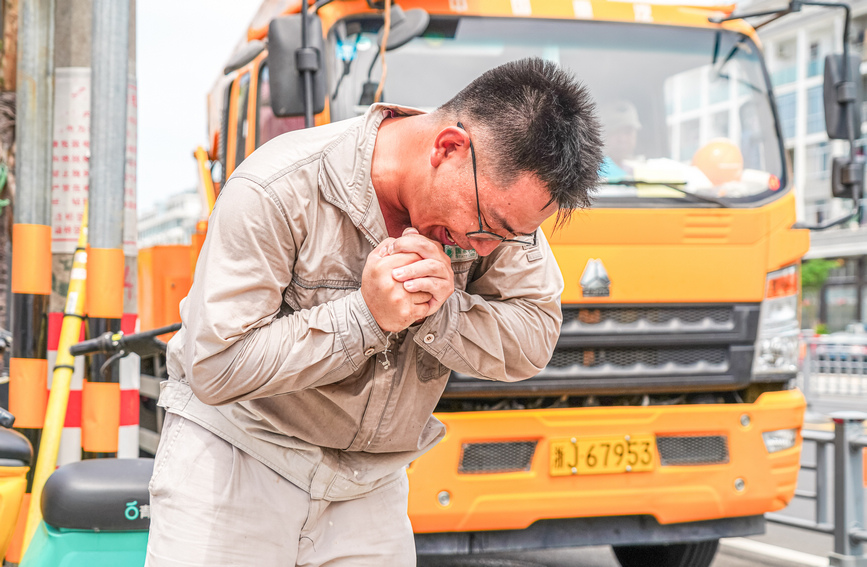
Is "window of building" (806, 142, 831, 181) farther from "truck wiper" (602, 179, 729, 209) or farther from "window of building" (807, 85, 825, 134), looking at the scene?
"truck wiper" (602, 179, 729, 209)

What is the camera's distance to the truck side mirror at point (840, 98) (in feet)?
14.1

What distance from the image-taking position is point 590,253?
373 centimetres

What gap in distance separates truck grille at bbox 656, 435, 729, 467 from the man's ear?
8.41 ft

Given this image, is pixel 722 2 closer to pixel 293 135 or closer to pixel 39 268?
pixel 293 135

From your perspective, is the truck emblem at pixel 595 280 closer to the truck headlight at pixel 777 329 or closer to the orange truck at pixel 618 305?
the orange truck at pixel 618 305

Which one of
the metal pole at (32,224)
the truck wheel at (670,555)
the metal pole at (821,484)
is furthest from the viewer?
the metal pole at (821,484)

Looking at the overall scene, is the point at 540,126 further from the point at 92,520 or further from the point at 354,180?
the point at 92,520

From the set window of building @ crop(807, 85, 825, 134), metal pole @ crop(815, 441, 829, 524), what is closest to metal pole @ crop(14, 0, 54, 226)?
metal pole @ crop(815, 441, 829, 524)

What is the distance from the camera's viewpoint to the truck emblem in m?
3.72

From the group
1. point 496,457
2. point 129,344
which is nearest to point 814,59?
point 496,457

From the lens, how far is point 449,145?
1604 millimetres

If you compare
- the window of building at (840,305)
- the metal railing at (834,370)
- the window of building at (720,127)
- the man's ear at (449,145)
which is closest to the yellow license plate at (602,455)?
the window of building at (720,127)

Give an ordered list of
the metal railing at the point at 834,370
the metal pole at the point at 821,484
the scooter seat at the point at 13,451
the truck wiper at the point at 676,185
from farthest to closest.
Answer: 1. the metal railing at the point at 834,370
2. the metal pole at the point at 821,484
3. the truck wiper at the point at 676,185
4. the scooter seat at the point at 13,451

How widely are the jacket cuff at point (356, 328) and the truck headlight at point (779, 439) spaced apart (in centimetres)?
287
